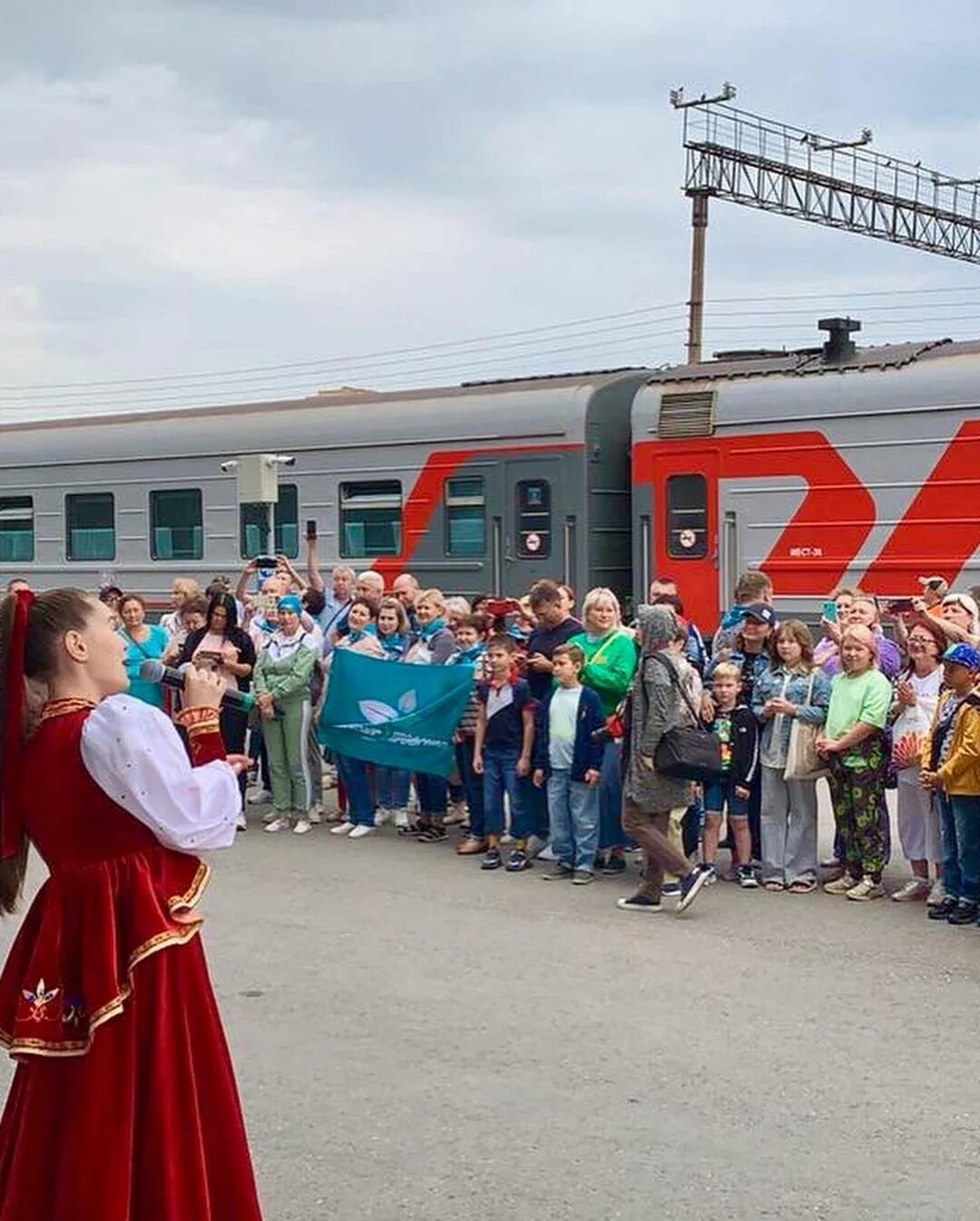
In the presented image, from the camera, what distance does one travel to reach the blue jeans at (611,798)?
10.5 meters

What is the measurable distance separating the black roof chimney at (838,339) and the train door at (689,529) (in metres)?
1.50

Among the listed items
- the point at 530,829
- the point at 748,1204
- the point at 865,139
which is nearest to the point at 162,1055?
the point at 748,1204

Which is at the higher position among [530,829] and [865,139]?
[865,139]

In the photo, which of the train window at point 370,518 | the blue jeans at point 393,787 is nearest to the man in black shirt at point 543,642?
the blue jeans at point 393,787

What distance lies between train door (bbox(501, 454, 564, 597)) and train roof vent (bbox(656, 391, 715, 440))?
4.11ft

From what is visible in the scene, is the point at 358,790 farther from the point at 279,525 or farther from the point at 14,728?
the point at 279,525

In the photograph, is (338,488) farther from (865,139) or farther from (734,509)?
(865,139)

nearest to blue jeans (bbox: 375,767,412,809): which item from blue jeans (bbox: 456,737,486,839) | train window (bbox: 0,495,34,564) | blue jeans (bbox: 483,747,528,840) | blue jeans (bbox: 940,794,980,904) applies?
blue jeans (bbox: 456,737,486,839)

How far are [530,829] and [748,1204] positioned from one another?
5.80m

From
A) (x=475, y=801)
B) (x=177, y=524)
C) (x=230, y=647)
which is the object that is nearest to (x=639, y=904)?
(x=475, y=801)

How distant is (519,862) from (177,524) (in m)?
11.5

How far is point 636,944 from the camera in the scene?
8.58 metres

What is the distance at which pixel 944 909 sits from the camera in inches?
358

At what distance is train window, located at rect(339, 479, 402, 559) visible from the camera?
1914cm
